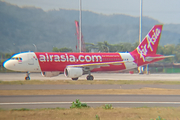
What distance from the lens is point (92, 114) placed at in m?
11.9

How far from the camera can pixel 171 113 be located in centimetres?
1256

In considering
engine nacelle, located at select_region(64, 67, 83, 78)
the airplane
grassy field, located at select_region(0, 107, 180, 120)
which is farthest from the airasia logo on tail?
grassy field, located at select_region(0, 107, 180, 120)

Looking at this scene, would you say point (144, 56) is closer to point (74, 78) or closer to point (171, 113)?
point (74, 78)

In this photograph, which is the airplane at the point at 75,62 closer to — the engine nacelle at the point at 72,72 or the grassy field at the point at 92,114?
the engine nacelle at the point at 72,72

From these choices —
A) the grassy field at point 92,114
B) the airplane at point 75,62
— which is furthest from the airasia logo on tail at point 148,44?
the grassy field at point 92,114

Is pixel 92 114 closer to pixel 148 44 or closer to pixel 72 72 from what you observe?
pixel 72 72

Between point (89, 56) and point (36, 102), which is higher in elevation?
point (89, 56)

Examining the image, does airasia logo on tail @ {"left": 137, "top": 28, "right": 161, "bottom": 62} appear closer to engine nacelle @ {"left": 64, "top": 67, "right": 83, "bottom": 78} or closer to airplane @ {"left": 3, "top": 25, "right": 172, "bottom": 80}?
airplane @ {"left": 3, "top": 25, "right": 172, "bottom": 80}

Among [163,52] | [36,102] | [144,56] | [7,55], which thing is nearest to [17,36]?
[163,52]

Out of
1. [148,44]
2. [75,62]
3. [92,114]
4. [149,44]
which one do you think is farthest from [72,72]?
[92,114]

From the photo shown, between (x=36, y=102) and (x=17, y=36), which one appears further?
(x=17, y=36)

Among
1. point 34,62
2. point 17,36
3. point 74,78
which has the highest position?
point 17,36

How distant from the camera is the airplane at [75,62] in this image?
114ft

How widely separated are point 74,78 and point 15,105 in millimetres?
21926
